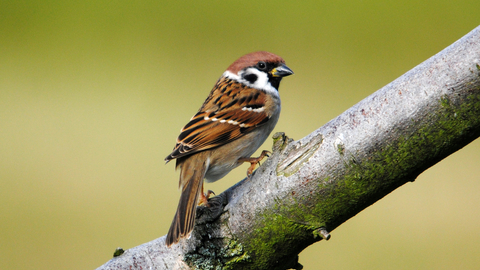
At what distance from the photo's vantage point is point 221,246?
1.22 m

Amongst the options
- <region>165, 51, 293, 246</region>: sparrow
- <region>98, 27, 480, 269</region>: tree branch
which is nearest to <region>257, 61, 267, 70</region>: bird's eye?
<region>165, 51, 293, 246</region>: sparrow

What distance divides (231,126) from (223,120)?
5 cm

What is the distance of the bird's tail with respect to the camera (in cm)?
125

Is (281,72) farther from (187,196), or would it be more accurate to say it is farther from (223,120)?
(187,196)

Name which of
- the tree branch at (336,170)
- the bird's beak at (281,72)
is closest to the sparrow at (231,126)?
the bird's beak at (281,72)

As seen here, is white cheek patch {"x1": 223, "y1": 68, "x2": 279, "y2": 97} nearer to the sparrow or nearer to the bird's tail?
the sparrow

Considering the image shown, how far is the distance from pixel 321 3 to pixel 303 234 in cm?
390

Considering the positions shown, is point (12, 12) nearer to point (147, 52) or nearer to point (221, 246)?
point (147, 52)

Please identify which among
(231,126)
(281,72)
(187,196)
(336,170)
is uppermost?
(281,72)

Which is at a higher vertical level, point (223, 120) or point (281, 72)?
point (281, 72)

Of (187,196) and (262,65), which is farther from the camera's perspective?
(262,65)

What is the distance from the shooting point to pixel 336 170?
3.47 ft

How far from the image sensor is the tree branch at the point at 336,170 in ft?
3.14

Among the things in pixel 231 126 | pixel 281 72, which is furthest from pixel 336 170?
pixel 281 72
